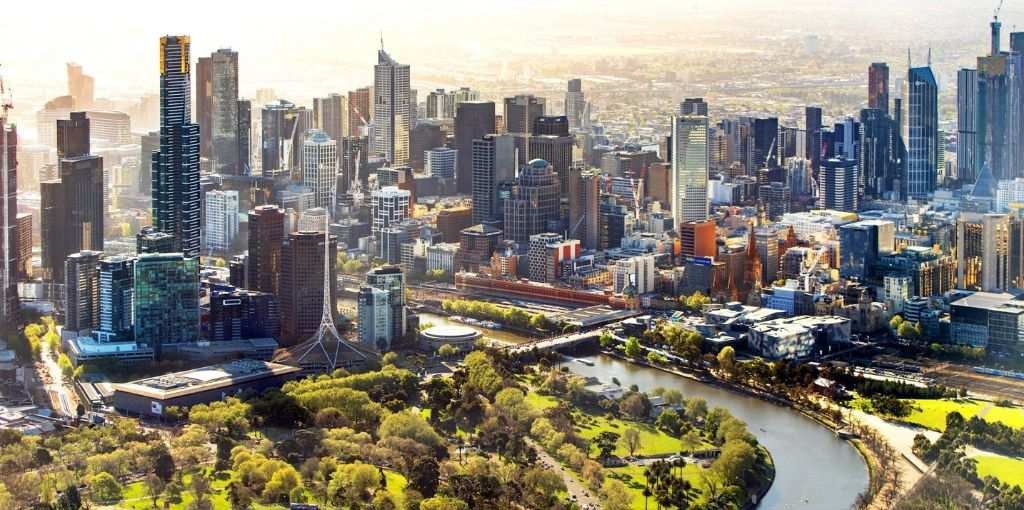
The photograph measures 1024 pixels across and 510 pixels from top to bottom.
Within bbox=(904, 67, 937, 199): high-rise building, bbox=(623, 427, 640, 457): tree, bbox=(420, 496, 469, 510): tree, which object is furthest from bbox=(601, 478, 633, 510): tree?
bbox=(904, 67, 937, 199): high-rise building

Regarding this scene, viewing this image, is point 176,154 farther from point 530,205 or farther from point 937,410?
point 937,410

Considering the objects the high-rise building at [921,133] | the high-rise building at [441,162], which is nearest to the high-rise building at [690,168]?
the high-rise building at [921,133]

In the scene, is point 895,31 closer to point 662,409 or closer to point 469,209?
point 469,209

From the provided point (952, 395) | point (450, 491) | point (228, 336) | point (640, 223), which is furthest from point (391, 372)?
point (640, 223)

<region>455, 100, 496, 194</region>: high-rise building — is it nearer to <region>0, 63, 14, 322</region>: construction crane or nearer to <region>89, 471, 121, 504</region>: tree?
<region>0, 63, 14, 322</region>: construction crane

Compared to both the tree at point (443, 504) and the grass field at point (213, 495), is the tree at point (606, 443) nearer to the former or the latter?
the grass field at point (213, 495)

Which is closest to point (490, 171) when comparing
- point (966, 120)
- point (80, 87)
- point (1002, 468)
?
point (80, 87)
